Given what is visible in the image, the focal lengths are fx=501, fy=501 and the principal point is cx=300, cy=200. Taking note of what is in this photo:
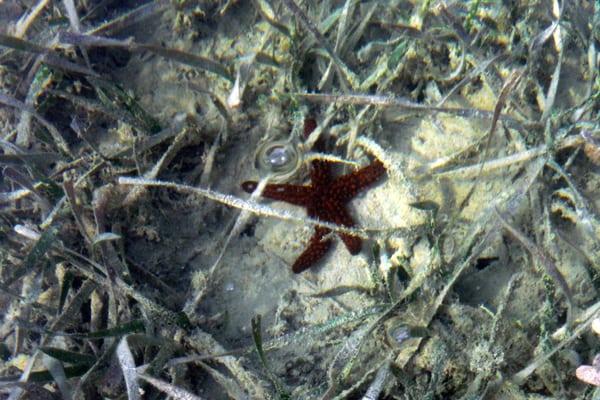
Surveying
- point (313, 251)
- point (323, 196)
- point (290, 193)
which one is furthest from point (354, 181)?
point (313, 251)

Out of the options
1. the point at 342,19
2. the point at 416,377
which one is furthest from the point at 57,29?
the point at 416,377

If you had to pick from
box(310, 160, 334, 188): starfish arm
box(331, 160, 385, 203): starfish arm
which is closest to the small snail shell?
box(310, 160, 334, 188): starfish arm

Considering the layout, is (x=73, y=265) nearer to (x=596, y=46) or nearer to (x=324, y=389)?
(x=324, y=389)

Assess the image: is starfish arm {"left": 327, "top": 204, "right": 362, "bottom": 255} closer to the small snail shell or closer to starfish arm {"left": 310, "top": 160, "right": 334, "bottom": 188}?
starfish arm {"left": 310, "top": 160, "right": 334, "bottom": 188}

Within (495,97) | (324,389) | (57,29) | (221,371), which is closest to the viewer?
(324,389)

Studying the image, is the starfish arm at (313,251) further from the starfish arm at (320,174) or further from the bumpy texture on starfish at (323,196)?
the starfish arm at (320,174)

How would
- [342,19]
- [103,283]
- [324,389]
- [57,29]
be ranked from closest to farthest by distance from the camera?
[324,389]
[103,283]
[342,19]
[57,29]

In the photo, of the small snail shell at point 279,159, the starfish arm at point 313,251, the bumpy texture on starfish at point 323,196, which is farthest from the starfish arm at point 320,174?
the starfish arm at point 313,251
